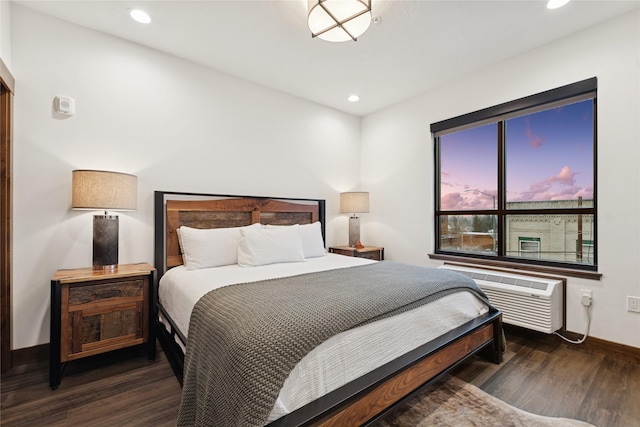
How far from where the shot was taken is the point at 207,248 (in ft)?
8.54

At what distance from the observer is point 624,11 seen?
2.30 metres

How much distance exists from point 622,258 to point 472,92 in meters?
2.07

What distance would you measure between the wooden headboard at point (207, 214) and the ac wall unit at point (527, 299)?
7.34 feet

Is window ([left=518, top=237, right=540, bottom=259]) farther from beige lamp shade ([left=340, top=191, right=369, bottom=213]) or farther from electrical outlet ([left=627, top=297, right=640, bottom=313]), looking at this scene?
beige lamp shade ([left=340, top=191, right=369, bottom=213])

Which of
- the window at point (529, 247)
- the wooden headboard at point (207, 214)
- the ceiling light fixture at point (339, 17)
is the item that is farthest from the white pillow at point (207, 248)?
the window at point (529, 247)

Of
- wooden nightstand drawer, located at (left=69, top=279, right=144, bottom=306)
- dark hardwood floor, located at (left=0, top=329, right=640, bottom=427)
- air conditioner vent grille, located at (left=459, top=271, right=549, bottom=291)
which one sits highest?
wooden nightstand drawer, located at (left=69, top=279, right=144, bottom=306)

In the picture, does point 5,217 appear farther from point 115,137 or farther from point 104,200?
point 115,137

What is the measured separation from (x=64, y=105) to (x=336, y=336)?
2739 mm

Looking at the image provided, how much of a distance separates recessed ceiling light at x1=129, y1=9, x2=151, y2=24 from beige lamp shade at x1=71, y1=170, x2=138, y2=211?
126cm

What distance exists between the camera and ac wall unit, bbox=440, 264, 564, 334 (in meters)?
Answer: 2.48

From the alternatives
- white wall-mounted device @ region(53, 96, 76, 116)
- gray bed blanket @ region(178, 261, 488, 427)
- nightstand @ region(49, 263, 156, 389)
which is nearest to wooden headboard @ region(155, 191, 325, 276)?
nightstand @ region(49, 263, 156, 389)

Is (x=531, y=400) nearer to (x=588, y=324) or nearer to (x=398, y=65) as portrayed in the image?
(x=588, y=324)

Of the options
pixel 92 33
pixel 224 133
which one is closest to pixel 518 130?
pixel 224 133

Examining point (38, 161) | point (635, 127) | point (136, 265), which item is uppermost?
point (635, 127)
